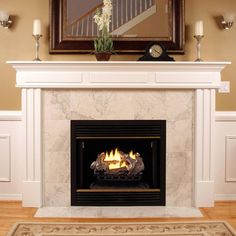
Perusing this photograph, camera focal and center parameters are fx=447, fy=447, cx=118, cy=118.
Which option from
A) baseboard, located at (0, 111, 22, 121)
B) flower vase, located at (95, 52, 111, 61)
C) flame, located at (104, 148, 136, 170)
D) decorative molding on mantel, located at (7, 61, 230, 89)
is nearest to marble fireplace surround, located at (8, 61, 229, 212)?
decorative molding on mantel, located at (7, 61, 230, 89)

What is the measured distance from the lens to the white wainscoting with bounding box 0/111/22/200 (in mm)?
4207

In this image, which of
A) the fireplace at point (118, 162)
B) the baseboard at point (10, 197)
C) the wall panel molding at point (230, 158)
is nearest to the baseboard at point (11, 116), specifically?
the fireplace at point (118, 162)

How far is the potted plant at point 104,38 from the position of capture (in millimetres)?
3969

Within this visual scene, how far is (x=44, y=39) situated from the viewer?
4.21 meters

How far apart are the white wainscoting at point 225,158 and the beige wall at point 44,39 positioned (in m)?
0.33

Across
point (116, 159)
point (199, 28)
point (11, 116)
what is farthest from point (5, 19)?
point (199, 28)

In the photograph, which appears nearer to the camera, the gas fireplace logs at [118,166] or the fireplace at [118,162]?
the fireplace at [118,162]

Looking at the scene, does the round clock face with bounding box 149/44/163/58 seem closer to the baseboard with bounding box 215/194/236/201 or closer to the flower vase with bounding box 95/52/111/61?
the flower vase with bounding box 95/52/111/61

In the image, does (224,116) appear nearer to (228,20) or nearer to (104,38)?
(228,20)

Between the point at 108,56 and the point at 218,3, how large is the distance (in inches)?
47.0

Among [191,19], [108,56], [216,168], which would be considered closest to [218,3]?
[191,19]

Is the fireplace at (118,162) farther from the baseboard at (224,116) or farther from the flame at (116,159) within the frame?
the baseboard at (224,116)

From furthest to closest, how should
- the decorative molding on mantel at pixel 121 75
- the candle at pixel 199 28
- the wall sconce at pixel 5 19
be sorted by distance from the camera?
1. the wall sconce at pixel 5 19
2. the candle at pixel 199 28
3. the decorative molding on mantel at pixel 121 75

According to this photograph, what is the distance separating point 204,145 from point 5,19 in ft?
7.04
